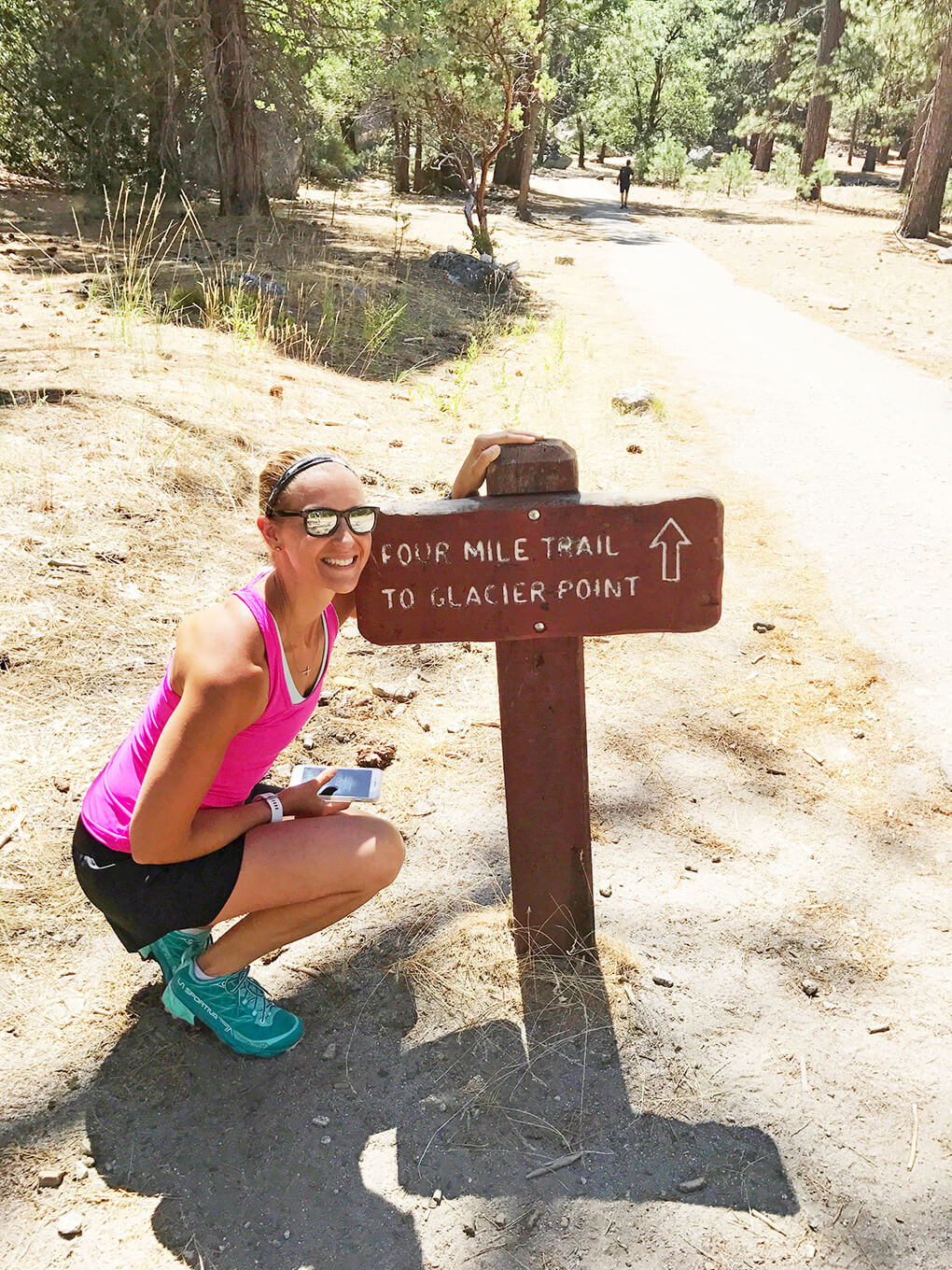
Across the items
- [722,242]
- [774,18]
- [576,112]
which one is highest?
[774,18]

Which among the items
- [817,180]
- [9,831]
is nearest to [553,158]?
[817,180]

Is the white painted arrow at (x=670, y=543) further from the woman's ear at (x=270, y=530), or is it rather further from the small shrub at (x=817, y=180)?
the small shrub at (x=817, y=180)

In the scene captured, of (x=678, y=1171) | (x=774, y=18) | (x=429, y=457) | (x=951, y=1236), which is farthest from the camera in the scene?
(x=774, y=18)

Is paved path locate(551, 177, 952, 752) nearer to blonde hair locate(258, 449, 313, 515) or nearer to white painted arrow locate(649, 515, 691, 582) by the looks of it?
white painted arrow locate(649, 515, 691, 582)

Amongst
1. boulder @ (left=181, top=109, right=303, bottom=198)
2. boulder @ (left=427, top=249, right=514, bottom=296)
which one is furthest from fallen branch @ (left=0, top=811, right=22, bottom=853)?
boulder @ (left=181, top=109, right=303, bottom=198)

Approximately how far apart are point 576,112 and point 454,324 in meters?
37.0

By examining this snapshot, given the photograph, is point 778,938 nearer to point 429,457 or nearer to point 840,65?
point 429,457

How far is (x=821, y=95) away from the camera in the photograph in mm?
27859

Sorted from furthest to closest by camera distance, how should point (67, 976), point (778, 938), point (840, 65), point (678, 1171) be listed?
1. point (840, 65)
2. point (778, 938)
3. point (67, 976)
4. point (678, 1171)

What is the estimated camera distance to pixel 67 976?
8.61ft

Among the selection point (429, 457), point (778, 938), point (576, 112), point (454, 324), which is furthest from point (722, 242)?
point (576, 112)

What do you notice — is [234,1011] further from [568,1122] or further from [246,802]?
[568,1122]

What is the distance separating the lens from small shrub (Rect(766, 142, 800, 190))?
108 ft

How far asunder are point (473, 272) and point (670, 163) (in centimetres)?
2789
